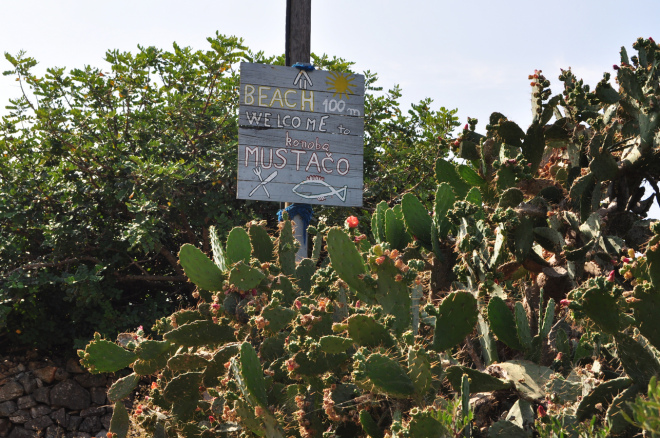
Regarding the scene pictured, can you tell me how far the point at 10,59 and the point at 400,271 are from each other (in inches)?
265

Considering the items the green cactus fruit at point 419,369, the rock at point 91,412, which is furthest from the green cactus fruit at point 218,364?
the rock at point 91,412

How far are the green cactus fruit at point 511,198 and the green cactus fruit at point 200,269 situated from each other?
152 centimetres

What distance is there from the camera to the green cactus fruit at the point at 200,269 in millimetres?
3520

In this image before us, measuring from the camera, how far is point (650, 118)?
3299 millimetres

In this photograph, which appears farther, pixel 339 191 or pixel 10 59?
pixel 10 59

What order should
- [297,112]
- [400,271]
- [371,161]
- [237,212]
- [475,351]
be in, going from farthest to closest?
1. [371,161]
2. [237,212]
3. [297,112]
4. [475,351]
5. [400,271]

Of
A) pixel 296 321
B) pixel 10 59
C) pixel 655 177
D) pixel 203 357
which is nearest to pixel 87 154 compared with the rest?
pixel 10 59

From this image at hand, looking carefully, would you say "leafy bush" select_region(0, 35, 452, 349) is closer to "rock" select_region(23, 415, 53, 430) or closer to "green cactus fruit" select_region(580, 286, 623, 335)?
"rock" select_region(23, 415, 53, 430)

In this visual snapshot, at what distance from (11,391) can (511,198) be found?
21.8 feet

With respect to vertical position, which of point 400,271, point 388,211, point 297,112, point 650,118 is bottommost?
point 400,271

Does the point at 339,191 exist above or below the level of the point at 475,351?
above

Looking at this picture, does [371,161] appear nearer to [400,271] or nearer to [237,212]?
[237,212]

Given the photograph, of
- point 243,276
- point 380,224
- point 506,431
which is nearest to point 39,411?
point 243,276

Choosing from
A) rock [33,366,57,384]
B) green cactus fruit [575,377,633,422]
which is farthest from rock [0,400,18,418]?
green cactus fruit [575,377,633,422]
